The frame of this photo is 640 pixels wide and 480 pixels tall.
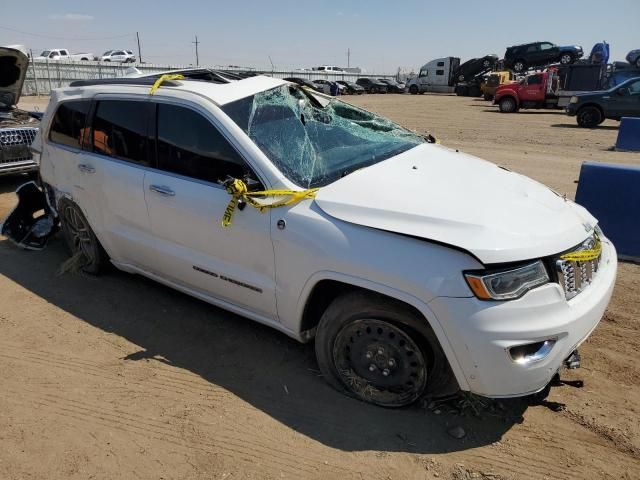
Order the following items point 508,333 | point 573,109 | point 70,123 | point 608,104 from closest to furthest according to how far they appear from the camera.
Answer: point 508,333 → point 70,123 → point 608,104 → point 573,109

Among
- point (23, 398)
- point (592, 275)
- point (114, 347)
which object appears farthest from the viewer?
point (114, 347)

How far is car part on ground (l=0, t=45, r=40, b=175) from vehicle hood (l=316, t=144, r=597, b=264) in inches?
241

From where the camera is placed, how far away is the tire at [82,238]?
14.8 feet

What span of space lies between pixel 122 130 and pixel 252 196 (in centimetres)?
163

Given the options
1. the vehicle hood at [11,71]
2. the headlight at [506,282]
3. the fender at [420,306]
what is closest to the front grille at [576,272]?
the headlight at [506,282]

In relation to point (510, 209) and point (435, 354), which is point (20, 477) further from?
point (510, 209)

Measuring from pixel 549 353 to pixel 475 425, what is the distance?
2.17 ft

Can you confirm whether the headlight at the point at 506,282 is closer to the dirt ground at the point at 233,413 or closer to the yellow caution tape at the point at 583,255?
the yellow caution tape at the point at 583,255

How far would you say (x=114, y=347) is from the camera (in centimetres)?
361

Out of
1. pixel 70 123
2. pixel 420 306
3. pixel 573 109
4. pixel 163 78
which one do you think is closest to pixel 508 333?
pixel 420 306

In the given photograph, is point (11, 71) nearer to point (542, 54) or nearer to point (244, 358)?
point (244, 358)

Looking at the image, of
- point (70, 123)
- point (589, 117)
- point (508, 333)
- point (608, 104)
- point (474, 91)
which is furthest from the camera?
point (474, 91)

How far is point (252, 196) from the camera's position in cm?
300

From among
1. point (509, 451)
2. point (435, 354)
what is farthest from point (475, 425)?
point (435, 354)
